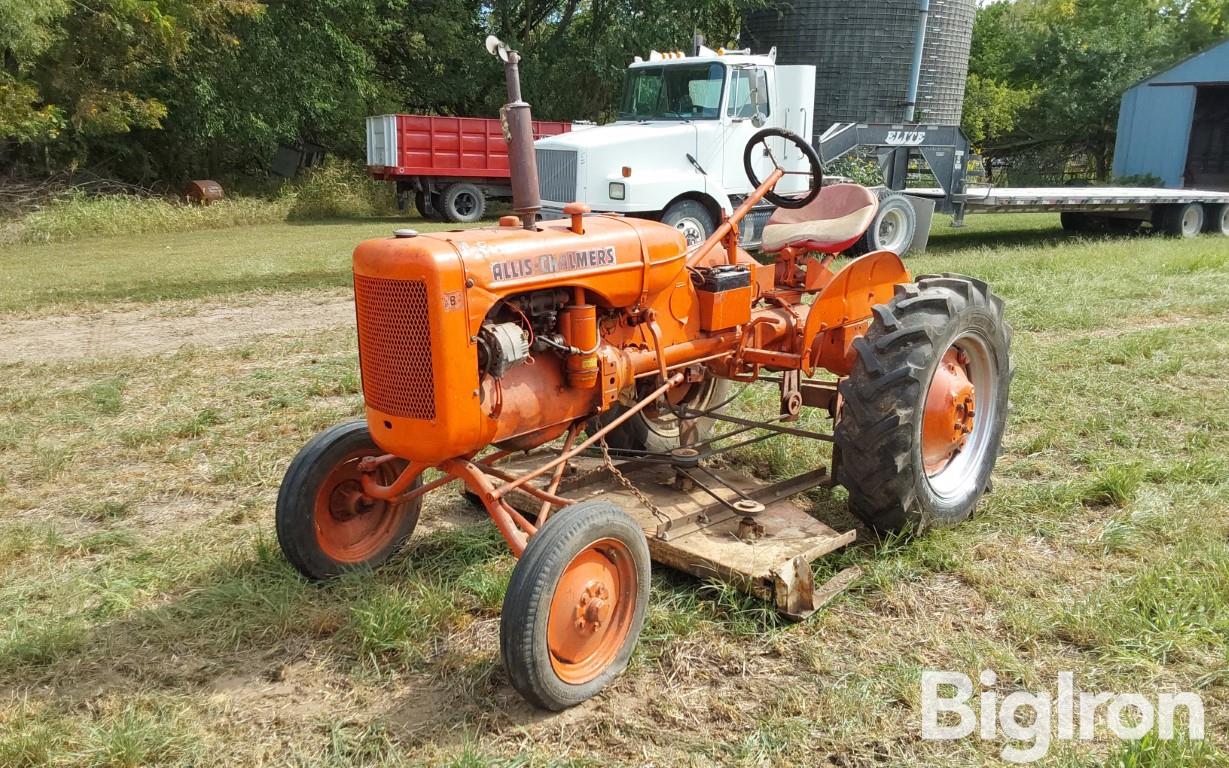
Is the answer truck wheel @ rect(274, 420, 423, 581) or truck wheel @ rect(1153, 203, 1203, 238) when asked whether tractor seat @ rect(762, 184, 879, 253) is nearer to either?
truck wheel @ rect(274, 420, 423, 581)

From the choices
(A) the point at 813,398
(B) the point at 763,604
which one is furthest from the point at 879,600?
(A) the point at 813,398

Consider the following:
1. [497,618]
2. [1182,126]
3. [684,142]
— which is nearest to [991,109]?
[1182,126]

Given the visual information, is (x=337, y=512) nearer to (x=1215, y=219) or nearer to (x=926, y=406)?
(x=926, y=406)

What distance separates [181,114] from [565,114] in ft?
27.1

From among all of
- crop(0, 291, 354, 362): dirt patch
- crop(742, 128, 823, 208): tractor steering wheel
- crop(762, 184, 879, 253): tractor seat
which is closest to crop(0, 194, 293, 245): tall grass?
crop(0, 291, 354, 362): dirt patch

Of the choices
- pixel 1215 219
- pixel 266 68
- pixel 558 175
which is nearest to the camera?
pixel 558 175

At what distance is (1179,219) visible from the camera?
1407cm

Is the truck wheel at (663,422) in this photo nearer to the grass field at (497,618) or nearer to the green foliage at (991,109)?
the grass field at (497,618)

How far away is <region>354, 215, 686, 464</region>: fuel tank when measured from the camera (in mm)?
2805

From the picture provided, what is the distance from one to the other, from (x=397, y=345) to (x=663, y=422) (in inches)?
77.6

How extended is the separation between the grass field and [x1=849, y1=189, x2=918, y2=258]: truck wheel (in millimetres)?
6217

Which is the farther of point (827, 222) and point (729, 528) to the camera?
point (827, 222)

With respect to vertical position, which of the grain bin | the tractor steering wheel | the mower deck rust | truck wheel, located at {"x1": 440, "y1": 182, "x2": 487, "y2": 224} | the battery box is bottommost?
the mower deck rust

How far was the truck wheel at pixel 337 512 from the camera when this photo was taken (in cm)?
336
